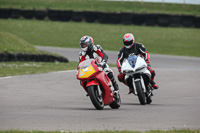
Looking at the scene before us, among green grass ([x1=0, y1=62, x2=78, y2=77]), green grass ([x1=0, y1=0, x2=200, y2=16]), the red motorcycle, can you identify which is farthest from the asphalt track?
green grass ([x1=0, y1=0, x2=200, y2=16])

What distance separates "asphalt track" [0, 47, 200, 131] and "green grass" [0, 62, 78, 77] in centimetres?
74

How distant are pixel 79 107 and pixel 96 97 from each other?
86 centimetres

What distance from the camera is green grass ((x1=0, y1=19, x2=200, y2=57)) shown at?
28125mm

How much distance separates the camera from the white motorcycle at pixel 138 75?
9.26m

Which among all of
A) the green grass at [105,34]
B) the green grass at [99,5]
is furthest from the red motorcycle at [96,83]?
the green grass at [99,5]

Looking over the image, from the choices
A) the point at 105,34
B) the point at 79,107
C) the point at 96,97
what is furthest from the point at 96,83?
the point at 105,34

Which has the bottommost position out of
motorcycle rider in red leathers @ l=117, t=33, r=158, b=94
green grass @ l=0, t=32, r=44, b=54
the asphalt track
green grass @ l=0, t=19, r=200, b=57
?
green grass @ l=0, t=19, r=200, b=57

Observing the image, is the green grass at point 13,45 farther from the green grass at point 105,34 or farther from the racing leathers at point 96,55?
the racing leathers at point 96,55

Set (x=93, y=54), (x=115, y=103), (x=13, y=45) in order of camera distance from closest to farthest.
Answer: (x=115, y=103)
(x=93, y=54)
(x=13, y=45)

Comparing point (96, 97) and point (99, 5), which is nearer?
point (96, 97)

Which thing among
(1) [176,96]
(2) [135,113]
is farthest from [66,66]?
(2) [135,113]

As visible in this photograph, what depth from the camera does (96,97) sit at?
8.23 m

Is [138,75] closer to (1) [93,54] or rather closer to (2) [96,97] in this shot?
(1) [93,54]

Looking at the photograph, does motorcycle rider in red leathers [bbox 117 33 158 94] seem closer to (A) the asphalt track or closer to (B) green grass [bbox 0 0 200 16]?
(A) the asphalt track
